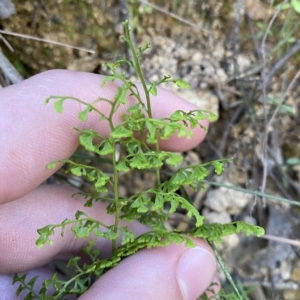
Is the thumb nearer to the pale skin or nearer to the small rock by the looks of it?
the pale skin

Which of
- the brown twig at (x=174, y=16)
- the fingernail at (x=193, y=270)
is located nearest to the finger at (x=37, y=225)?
the fingernail at (x=193, y=270)

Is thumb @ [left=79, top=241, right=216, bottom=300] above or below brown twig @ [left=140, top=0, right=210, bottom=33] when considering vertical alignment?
below

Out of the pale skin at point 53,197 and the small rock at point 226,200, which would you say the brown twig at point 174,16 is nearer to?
the pale skin at point 53,197

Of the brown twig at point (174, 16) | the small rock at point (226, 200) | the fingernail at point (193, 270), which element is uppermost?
the brown twig at point (174, 16)

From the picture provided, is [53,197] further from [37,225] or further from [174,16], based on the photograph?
[174,16]

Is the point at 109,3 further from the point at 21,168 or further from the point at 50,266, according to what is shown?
the point at 50,266

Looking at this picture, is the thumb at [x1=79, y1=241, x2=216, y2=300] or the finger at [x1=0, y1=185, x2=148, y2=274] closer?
the thumb at [x1=79, y1=241, x2=216, y2=300]

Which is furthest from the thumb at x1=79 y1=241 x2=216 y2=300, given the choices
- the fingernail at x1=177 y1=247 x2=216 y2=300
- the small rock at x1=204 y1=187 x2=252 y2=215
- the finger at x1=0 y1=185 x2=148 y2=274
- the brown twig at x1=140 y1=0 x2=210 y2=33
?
the brown twig at x1=140 y1=0 x2=210 y2=33

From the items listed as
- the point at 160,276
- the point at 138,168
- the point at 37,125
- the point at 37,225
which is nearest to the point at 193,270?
the point at 160,276

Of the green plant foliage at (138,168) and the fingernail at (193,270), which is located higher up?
the green plant foliage at (138,168)
